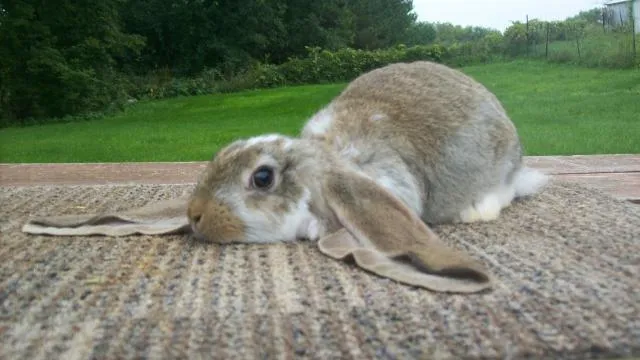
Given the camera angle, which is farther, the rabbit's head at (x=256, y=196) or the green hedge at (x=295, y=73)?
the green hedge at (x=295, y=73)

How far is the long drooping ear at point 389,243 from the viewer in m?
0.95

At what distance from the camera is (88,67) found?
4.18 metres

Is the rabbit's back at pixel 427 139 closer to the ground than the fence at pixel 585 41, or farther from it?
closer to the ground

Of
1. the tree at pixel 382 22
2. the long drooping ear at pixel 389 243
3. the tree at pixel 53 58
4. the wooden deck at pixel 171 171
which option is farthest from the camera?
the tree at pixel 53 58

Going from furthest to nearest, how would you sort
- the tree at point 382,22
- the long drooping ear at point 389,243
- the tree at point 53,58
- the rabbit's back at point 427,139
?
the tree at point 53,58 → the tree at point 382,22 → the rabbit's back at point 427,139 → the long drooping ear at point 389,243

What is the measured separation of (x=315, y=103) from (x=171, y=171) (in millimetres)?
477

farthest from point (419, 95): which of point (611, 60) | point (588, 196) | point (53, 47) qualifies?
point (53, 47)

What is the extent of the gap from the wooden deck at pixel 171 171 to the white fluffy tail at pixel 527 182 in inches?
8.2

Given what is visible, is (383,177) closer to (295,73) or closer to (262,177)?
(262,177)

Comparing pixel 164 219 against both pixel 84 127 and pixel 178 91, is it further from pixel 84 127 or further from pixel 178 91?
pixel 84 127

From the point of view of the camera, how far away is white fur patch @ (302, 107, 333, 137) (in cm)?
154

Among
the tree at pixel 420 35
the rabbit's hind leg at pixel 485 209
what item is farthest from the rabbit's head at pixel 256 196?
the tree at pixel 420 35

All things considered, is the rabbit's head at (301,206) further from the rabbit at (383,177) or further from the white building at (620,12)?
the white building at (620,12)

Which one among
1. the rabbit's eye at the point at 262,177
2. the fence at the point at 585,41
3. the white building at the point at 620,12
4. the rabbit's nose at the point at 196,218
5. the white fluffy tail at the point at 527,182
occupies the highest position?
the white building at the point at 620,12
